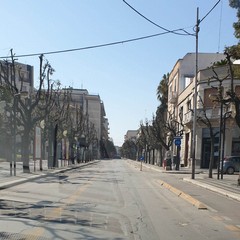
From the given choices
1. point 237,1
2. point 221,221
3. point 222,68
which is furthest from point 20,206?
point 222,68

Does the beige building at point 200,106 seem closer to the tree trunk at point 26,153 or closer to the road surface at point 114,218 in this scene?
the tree trunk at point 26,153

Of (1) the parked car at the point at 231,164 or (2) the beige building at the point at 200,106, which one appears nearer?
(1) the parked car at the point at 231,164

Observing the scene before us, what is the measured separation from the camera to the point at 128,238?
30.3ft

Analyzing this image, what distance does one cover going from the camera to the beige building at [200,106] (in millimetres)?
49750

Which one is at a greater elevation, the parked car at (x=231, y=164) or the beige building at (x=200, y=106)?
the beige building at (x=200, y=106)

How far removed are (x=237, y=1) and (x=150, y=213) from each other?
11781 millimetres

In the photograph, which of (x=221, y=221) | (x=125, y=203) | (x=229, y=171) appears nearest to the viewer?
(x=221, y=221)

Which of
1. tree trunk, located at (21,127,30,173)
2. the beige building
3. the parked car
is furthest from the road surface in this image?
the parked car

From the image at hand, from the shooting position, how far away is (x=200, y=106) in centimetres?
5234

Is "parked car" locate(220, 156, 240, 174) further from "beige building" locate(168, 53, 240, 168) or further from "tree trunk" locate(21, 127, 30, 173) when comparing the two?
"tree trunk" locate(21, 127, 30, 173)

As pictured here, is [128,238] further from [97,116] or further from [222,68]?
[97,116]

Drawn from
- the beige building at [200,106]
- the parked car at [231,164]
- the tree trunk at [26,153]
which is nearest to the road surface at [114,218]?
the tree trunk at [26,153]

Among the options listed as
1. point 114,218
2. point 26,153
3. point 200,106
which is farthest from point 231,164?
point 114,218

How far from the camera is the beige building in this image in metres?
49.8
